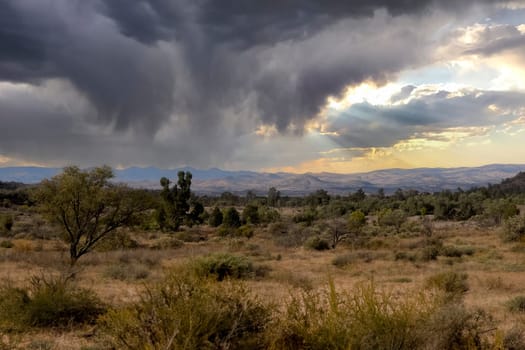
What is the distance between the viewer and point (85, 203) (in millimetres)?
19828

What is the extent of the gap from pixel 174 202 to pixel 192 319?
49277mm

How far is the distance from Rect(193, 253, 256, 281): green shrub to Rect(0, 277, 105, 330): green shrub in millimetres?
6949

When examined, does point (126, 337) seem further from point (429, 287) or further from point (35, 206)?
point (35, 206)

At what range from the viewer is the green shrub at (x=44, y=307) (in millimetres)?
9344

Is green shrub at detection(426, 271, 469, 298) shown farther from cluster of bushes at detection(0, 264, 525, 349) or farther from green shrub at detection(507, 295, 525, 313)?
cluster of bushes at detection(0, 264, 525, 349)

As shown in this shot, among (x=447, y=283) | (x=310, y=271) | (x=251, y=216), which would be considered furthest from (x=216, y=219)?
(x=447, y=283)

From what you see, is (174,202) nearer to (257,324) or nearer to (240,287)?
(240,287)

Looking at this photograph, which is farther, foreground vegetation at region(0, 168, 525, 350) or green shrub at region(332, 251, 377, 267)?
green shrub at region(332, 251, 377, 267)

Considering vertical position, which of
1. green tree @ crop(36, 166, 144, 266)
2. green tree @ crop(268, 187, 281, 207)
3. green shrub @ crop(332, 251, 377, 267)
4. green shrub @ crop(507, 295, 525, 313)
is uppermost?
green tree @ crop(36, 166, 144, 266)

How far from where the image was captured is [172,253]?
2888cm

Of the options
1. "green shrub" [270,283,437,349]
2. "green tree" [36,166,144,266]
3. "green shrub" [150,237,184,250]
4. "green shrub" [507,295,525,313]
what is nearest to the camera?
"green shrub" [270,283,437,349]

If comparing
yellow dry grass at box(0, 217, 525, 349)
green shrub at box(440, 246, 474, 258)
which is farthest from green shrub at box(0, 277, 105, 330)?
green shrub at box(440, 246, 474, 258)

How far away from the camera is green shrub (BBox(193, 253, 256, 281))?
57.2ft

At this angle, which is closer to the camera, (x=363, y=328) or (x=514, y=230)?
(x=363, y=328)
